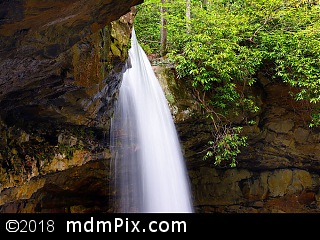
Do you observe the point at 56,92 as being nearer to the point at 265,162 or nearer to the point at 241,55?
the point at 241,55

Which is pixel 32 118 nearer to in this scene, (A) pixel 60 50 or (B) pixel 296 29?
(A) pixel 60 50

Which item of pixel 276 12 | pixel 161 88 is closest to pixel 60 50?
pixel 161 88

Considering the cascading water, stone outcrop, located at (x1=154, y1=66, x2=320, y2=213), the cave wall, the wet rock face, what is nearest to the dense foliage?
stone outcrop, located at (x1=154, y1=66, x2=320, y2=213)

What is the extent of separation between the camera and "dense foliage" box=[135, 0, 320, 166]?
851 centimetres

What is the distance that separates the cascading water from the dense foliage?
3.49ft

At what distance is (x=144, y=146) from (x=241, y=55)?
12.4 feet

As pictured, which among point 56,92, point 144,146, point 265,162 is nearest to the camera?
point 56,92

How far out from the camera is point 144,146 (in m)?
8.15

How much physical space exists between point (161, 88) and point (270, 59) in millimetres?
3428

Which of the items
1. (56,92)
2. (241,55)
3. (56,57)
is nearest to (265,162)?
(241,55)

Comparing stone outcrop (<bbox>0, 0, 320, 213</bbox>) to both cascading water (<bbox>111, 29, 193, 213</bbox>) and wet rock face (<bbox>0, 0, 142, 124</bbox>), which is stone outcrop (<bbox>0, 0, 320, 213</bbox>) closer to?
wet rock face (<bbox>0, 0, 142, 124</bbox>)

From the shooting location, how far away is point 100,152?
7762mm

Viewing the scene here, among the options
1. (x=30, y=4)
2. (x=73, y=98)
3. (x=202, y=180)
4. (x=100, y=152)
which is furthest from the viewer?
(x=202, y=180)
